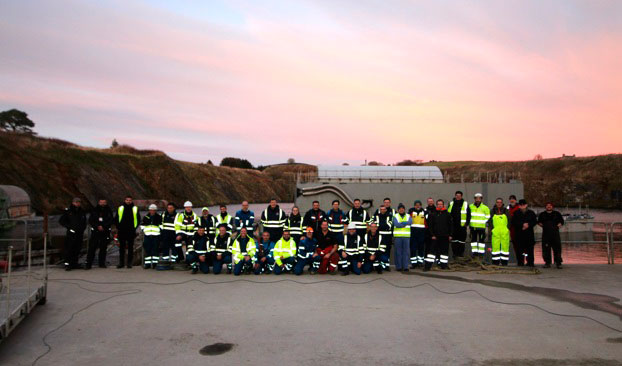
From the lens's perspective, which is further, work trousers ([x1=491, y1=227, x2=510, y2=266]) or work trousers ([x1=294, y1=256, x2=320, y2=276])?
work trousers ([x1=491, y1=227, x2=510, y2=266])

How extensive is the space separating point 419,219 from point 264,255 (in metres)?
3.69

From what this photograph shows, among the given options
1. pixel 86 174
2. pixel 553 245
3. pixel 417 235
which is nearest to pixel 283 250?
pixel 417 235

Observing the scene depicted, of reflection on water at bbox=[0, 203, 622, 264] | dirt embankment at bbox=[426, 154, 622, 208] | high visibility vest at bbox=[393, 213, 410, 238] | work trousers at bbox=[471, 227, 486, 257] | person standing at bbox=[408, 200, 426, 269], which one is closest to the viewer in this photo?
high visibility vest at bbox=[393, 213, 410, 238]

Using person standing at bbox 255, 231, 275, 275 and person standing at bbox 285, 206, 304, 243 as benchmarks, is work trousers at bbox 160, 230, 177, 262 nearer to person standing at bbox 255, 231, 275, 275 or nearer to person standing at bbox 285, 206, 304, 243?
person standing at bbox 255, 231, 275, 275

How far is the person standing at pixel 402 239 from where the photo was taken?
9555mm

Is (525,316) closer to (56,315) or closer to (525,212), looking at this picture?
(525,212)

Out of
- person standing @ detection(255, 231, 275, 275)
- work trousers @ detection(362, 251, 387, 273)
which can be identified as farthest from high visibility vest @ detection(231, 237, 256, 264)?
work trousers @ detection(362, 251, 387, 273)

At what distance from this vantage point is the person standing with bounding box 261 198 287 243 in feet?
32.1

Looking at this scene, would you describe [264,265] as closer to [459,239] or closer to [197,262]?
[197,262]

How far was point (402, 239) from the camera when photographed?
376 inches

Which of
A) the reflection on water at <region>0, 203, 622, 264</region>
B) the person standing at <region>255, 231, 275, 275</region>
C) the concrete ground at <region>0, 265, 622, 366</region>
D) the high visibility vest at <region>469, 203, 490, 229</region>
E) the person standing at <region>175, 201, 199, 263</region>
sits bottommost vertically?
the reflection on water at <region>0, 203, 622, 264</region>

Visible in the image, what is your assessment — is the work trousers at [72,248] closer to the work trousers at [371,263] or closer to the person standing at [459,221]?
the work trousers at [371,263]

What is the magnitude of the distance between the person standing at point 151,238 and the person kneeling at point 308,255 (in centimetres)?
335

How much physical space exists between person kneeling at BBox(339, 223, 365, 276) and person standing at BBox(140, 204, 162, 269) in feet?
14.1
